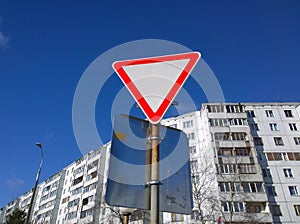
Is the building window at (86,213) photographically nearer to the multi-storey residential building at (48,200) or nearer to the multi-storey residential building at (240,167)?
the multi-storey residential building at (240,167)

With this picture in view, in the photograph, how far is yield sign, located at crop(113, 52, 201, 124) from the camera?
215 centimetres

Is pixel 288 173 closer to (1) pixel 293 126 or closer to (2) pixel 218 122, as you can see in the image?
(1) pixel 293 126

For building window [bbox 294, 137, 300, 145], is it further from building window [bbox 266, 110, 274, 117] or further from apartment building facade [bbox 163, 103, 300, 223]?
building window [bbox 266, 110, 274, 117]

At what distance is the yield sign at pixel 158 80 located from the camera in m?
2.15

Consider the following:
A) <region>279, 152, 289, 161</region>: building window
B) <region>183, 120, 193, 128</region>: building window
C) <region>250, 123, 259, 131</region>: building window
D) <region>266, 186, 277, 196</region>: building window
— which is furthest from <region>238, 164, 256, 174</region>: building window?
<region>183, 120, 193, 128</region>: building window

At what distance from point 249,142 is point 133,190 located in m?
36.7

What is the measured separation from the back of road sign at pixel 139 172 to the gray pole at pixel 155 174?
8 centimetres

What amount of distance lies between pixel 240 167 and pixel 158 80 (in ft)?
113

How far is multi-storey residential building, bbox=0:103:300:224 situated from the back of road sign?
2298 cm

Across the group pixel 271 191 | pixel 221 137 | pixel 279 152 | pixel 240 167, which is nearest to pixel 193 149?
pixel 221 137

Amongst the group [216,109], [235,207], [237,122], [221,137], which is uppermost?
[216,109]

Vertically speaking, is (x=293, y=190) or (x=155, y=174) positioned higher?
(x=293, y=190)

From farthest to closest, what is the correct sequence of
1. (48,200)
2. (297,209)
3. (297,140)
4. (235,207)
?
(48,200), (297,140), (297,209), (235,207)

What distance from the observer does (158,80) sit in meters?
2.17
